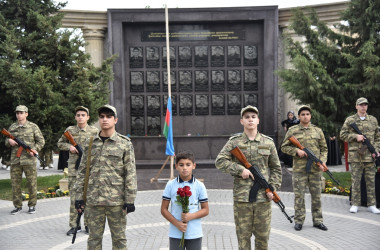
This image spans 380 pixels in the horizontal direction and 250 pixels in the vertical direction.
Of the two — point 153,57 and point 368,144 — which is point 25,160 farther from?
point 153,57

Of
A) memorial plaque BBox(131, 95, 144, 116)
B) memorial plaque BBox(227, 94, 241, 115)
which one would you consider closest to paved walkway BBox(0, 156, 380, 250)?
memorial plaque BBox(227, 94, 241, 115)

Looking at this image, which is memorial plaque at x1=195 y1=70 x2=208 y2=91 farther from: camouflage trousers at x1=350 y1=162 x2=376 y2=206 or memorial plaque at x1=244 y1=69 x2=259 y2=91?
camouflage trousers at x1=350 y1=162 x2=376 y2=206

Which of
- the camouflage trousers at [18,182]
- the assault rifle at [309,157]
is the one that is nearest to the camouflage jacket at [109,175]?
the assault rifle at [309,157]

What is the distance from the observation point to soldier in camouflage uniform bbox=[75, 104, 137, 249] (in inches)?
187

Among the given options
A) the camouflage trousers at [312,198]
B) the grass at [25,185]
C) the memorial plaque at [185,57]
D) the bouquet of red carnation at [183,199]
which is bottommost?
the grass at [25,185]

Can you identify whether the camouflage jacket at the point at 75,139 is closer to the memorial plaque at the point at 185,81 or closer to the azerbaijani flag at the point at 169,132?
the azerbaijani flag at the point at 169,132

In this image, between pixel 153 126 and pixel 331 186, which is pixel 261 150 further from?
pixel 153 126

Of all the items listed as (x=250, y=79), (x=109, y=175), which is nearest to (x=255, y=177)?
(x=109, y=175)

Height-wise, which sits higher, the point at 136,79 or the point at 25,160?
Result: the point at 136,79

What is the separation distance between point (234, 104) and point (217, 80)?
123cm

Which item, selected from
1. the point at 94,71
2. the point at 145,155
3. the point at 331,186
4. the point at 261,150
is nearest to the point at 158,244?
the point at 261,150

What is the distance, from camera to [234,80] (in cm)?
1784

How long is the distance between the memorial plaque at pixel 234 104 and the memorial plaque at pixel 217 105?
10.9 inches

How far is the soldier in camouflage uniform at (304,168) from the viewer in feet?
23.8
